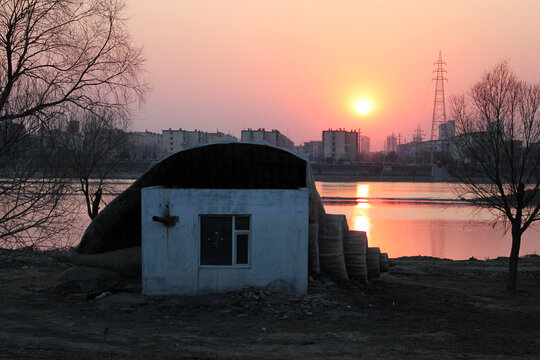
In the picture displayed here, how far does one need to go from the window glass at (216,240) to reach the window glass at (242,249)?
188 mm

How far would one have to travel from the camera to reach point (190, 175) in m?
15.2

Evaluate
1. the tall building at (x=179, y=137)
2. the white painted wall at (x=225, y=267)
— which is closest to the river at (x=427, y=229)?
the white painted wall at (x=225, y=267)

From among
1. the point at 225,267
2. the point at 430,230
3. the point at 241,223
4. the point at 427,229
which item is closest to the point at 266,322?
the point at 225,267

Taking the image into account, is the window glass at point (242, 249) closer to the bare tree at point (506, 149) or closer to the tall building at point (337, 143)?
the bare tree at point (506, 149)

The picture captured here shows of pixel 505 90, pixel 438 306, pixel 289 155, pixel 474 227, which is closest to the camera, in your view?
pixel 438 306

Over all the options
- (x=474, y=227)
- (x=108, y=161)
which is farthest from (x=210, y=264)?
(x=474, y=227)

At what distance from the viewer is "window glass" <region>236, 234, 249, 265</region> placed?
12.2 metres

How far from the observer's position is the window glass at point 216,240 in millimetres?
12062

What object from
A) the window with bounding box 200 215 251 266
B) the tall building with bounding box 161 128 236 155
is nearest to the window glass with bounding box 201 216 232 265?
the window with bounding box 200 215 251 266

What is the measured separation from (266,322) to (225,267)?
205 cm

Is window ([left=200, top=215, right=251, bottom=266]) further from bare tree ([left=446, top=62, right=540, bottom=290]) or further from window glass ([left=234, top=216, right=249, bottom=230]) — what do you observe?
bare tree ([left=446, top=62, right=540, bottom=290])

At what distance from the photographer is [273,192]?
12.0 metres

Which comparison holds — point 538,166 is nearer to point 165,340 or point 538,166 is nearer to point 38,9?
point 165,340

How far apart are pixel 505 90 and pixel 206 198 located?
10.0 metres
